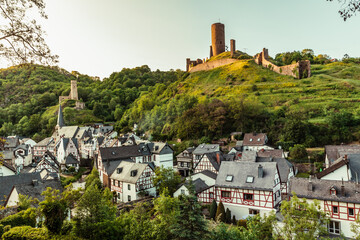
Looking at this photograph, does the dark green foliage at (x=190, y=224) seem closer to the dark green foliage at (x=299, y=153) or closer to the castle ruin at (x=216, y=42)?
the dark green foliage at (x=299, y=153)

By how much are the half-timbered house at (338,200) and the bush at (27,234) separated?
1857cm

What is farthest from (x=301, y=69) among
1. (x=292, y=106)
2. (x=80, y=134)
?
(x=80, y=134)

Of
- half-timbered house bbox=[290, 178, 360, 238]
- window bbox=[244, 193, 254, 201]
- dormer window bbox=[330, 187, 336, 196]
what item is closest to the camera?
half-timbered house bbox=[290, 178, 360, 238]

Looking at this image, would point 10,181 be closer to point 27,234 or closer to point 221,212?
point 27,234

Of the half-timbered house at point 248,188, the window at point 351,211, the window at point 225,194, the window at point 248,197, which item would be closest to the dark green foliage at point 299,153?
the half-timbered house at point 248,188

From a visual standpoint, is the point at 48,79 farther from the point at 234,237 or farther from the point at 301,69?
the point at 234,237

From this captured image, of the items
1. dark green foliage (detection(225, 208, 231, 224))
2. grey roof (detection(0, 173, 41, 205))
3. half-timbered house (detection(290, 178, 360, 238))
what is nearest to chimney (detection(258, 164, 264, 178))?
half-timbered house (detection(290, 178, 360, 238))

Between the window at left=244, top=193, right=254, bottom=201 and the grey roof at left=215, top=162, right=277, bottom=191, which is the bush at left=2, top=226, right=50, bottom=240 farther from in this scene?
the window at left=244, top=193, right=254, bottom=201

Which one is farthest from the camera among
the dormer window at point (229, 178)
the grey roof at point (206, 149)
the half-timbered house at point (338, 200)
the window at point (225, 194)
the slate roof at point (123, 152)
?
the grey roof at point (206, 149)

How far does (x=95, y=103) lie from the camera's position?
101750 mm

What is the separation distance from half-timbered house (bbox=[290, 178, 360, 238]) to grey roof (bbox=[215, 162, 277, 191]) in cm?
304

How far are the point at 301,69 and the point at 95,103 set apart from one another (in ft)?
256

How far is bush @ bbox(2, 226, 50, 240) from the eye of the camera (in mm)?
8547

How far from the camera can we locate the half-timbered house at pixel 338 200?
724 inches
